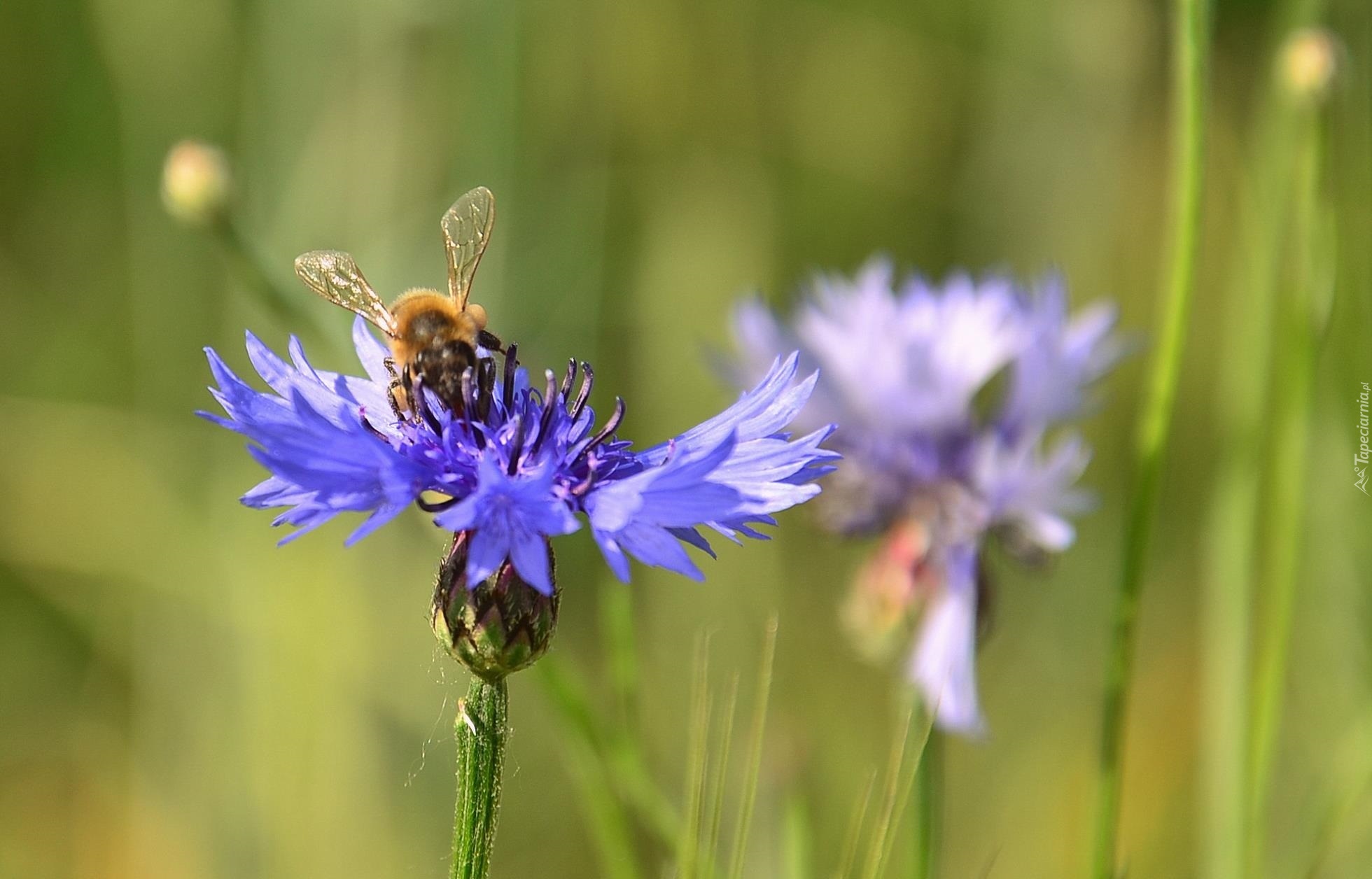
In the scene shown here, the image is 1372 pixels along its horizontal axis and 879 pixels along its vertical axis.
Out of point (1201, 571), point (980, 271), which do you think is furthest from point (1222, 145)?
point (1201, 571)

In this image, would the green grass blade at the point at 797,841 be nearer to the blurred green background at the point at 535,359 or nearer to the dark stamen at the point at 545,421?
the dark stamen at the point at 545,421

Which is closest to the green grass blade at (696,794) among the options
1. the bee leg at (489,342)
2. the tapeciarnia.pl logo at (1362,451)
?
the bee leg at (489,342)

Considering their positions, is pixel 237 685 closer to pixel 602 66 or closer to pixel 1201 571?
pixel 602 66

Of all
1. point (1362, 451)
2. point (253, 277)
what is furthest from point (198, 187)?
point (1362, 451)

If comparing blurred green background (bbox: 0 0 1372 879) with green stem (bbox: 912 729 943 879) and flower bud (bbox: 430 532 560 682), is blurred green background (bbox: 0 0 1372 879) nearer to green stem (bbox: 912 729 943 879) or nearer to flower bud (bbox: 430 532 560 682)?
A: green stem (bbox: 912 729 943 879)

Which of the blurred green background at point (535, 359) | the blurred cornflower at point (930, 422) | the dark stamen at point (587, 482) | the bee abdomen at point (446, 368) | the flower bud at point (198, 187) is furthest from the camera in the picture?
the blurred green background at point (535, 359)

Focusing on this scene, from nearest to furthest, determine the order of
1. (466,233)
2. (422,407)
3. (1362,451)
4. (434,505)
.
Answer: (434,505)
(422,407)
(466,233)
(1362,451)

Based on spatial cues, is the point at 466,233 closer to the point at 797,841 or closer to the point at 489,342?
the point at 489,342

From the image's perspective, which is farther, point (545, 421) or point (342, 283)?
point (342, 283)
